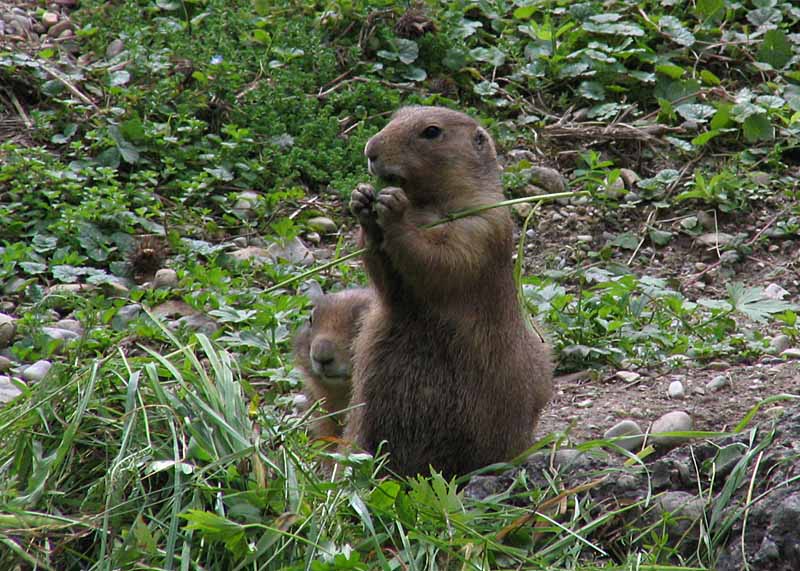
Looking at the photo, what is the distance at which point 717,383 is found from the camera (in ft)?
19.0

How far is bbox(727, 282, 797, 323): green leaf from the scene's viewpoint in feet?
20.0

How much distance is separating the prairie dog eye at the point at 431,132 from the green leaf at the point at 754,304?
198 cm

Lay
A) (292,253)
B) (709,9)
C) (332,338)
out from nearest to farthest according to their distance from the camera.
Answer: (332,338), (292,253), (709,9)

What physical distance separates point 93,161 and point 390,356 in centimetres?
392

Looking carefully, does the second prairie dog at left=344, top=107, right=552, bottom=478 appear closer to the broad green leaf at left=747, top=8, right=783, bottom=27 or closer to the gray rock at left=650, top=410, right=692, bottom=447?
the gray rock at left=650, top=410, right=692, bottom=447

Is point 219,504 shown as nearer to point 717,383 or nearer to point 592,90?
point 717,383

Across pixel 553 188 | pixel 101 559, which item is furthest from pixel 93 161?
pixel 101 559

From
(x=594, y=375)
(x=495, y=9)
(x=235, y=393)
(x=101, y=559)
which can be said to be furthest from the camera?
(x=495, y=9)

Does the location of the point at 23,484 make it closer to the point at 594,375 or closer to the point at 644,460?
the point at 644,460

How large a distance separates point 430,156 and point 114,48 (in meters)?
4.87

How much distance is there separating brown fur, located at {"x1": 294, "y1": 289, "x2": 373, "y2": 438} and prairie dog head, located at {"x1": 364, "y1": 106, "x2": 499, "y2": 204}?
0.73 meters

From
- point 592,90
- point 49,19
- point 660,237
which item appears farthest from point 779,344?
point 49,19

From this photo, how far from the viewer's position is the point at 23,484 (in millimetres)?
3838

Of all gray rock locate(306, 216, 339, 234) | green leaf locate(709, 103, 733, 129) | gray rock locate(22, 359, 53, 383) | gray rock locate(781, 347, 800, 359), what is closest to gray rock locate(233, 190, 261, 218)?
gray rock locate(306, 216, 339, 234)
